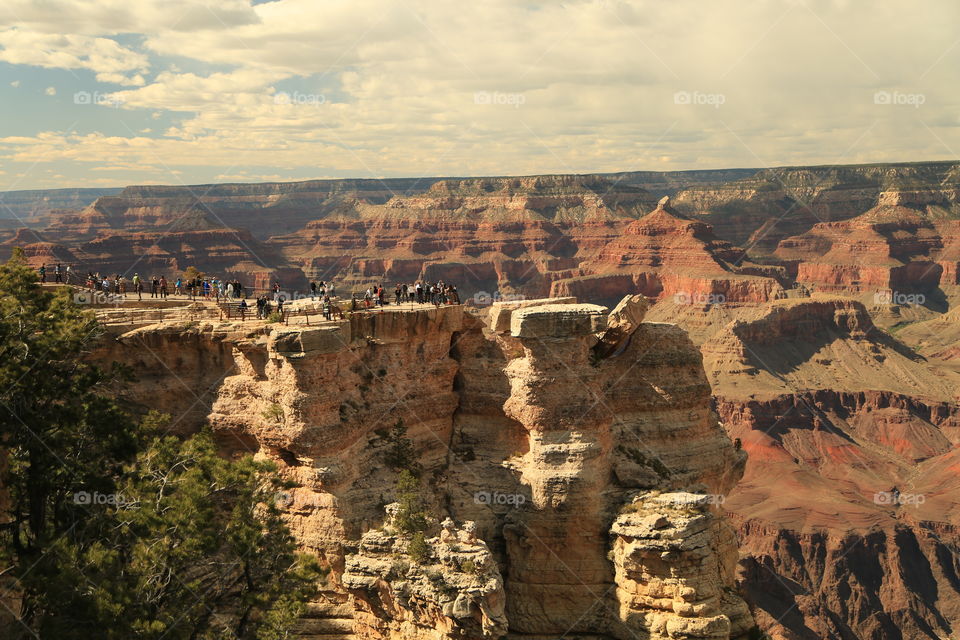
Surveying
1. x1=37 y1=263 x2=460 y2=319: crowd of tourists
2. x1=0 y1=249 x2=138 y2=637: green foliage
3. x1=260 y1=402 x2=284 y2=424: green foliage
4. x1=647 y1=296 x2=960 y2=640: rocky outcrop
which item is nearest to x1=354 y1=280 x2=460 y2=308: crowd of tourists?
x1=37 y1=263 x2=460 y2=319: crowd of tourists

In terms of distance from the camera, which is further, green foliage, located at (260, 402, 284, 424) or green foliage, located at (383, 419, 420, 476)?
green foliage, located at (383, 419, 420, 476)

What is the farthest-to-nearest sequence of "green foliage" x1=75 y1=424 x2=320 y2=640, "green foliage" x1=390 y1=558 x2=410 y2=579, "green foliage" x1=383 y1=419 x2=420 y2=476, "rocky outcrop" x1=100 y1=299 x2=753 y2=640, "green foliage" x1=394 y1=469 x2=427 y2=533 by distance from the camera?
"green foliage" x1=383 y1=419 x2=420 y2=476
"rocky outcrop" x1=100 y1=299 x2=753 y2=640
"green foliage" x1=394 y1=469 x2=427 y2=533
"green foliage" x1=390 y1=558 x2=410 y2=579
"green foliage" x1=75 y1=424 x2=320 y2=640

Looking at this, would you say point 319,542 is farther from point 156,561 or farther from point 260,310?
point 260,310

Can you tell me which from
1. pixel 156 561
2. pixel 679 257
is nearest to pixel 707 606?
pixel 156 561

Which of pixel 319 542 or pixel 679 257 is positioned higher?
pixel 679 257

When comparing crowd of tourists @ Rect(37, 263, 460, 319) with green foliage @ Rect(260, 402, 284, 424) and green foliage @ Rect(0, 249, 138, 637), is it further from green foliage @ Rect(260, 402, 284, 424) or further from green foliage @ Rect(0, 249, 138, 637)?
green foliage @ Rect(0, 249, 138, 637)

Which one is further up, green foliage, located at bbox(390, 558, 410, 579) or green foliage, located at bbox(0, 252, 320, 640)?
green foliage, located at bbox(0, 252, 320, 640)

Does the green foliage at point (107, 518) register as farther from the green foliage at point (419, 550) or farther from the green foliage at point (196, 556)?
the green foliage at point (419, 550)
